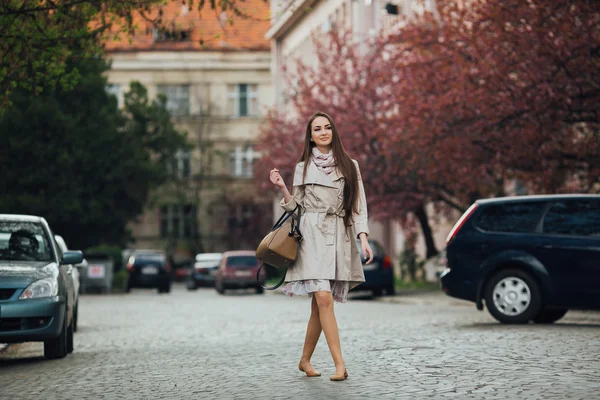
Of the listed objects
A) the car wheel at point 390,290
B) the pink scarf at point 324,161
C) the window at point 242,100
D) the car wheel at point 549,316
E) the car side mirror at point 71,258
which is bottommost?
the car wheel at point 390,290

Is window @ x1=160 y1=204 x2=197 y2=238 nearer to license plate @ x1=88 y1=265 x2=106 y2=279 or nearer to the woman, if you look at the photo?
license plate @ x1=88 y1=265 x2=106 y2=279

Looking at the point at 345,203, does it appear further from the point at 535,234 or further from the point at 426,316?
the point at 426,316

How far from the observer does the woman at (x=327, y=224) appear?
10055 millimetres

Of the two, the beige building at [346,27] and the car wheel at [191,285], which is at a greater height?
the beige building at [346,27]

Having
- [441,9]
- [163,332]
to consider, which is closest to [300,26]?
[441,9]

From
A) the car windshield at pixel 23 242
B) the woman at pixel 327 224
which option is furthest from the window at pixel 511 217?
the woman at pixel 327 224

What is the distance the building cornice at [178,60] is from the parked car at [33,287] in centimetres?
6561

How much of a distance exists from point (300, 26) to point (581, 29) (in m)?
47.5

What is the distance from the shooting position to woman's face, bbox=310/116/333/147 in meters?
10.2

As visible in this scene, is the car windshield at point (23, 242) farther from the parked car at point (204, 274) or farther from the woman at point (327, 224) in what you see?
the parked car at point (204, 274)

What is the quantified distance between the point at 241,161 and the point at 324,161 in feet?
231

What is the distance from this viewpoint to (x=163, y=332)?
1908cm

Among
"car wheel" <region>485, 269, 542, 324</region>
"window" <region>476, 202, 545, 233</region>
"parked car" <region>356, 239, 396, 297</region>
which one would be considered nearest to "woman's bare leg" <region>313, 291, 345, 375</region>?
"car wheel" <region>485, 269, 542, 324</region>

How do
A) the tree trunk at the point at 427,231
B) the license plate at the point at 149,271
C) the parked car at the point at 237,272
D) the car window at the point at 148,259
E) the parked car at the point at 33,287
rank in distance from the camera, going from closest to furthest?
the parked car at the point at 33,287
the tree trunk at the point at 427,231
the parked car at the point at 237,272
the license plate at the point at 149,271
the car window at the point at 148,259
